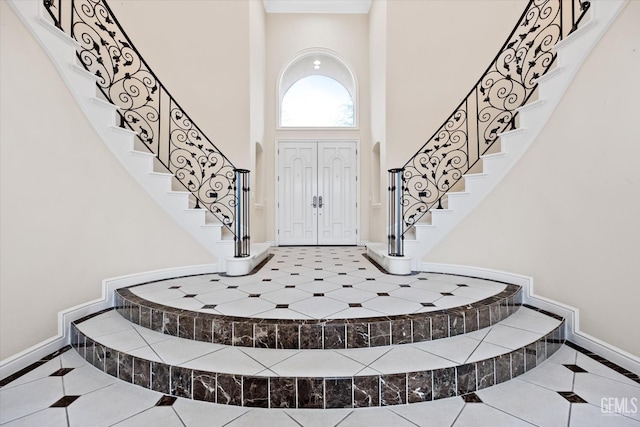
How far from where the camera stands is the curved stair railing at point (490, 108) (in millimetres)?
3416

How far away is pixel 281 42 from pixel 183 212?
516 cm

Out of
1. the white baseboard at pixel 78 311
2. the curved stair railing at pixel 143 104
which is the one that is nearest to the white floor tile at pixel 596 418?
the curved stair railing at pixel 143 104

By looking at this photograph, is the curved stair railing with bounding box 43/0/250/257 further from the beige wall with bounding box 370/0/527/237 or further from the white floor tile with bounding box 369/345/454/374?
the beige wall with bounding box 370/0/527/237

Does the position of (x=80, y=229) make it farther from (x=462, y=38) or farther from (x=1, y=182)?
(x=462, y=38)

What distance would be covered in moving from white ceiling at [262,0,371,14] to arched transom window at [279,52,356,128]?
0.96 m

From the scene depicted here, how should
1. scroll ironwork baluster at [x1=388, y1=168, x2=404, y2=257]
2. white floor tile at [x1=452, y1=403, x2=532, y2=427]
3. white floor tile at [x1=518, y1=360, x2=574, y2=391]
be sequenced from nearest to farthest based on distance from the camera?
white floor tile at [x1=452, y1=403, x2=532, y2=427]
white floor tile at [x1=518, y1=360, x2=574, y2=391]
scroll ironwork baluster at [x1=388, y1=168, x2=404, y2=257]

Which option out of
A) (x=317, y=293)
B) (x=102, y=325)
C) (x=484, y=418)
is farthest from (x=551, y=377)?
(x=102, y=325)

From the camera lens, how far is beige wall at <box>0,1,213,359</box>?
2.10 metres

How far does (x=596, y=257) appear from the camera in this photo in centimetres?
233

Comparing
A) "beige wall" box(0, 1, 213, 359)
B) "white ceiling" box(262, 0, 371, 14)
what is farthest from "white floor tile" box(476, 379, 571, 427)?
"white ceiling" box(262, 0, 371, 14)

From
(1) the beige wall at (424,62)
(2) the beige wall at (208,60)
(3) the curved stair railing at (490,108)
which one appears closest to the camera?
(3) the curved stair railing at (490,108)

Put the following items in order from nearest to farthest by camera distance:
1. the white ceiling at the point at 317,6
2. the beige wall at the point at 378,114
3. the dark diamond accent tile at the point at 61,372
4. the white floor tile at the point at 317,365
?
the white floor tile at the point at 317,365
the dark diamond accent tile at the point at 61,372
the beige wall at the point at 378,114
the white ceiling at the point at 317,6

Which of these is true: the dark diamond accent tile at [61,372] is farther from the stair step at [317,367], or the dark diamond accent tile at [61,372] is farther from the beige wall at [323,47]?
the beige wall at [323,47]

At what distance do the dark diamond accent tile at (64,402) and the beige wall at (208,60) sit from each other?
13.1 feet
